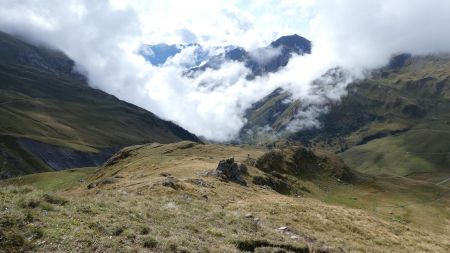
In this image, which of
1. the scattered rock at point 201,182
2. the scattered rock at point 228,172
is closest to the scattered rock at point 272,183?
the scattered rock at point 228,172

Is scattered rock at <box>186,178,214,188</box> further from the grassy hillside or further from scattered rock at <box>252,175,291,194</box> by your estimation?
scattered rock at <box>252,175,291,194</box>

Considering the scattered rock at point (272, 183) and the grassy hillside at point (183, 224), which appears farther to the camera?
the scattered rock at point (272, 183)

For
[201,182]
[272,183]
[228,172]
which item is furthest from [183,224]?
[272,183]

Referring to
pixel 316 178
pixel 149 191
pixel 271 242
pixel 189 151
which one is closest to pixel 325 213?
pixel 149 191

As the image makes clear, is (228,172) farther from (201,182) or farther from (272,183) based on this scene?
(272,183)

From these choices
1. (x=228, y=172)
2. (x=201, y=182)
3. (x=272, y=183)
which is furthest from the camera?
(x=272, y=183)

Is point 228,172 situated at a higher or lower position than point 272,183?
higher

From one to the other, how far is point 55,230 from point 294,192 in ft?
264

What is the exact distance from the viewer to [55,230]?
2077cm

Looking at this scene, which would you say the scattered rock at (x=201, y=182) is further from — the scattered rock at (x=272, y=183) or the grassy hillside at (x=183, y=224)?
the scattered rock at (x=272, y=183)

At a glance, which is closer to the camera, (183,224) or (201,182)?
(183,224)

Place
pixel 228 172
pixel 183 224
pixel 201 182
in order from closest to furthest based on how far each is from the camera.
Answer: pixel 183 224 → pixel 201 182 → pixel 228 172

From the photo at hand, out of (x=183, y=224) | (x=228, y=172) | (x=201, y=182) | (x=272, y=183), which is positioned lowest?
(x=183, y=224)

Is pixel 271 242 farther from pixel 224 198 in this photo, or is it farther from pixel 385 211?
pixel 385 211
